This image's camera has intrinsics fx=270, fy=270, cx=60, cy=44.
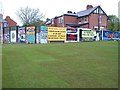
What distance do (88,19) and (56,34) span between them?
801 inches

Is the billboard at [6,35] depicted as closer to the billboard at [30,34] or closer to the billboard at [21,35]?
the billboard at [21,35]

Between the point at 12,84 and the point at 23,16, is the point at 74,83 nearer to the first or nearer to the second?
the point at 12,84

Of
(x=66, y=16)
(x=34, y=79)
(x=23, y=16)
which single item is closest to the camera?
(x=34, y=79)

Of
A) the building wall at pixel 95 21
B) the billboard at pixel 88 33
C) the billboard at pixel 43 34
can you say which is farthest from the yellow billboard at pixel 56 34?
the building wall at pixel 95 21

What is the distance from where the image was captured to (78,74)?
36.8ft

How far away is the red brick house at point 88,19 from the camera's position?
67125 millimetres

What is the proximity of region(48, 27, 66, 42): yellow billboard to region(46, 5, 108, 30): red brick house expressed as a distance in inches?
752

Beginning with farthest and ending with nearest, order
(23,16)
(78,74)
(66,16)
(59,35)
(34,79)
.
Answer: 1. (23,16)
2. (66,16)
3. (59,35)
4. (78,74)
5. (34,79)

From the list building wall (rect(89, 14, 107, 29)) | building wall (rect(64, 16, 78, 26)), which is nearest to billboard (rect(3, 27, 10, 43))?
building wall (rect(64, 16, 78, 26))

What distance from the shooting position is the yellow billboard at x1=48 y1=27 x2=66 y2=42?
48.1 metres

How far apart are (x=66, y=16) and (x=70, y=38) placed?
22.0 meters

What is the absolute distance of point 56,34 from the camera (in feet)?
159

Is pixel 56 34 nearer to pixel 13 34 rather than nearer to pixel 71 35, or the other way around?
pixel 71 35

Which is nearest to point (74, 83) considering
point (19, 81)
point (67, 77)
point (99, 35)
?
point (67, 77)
